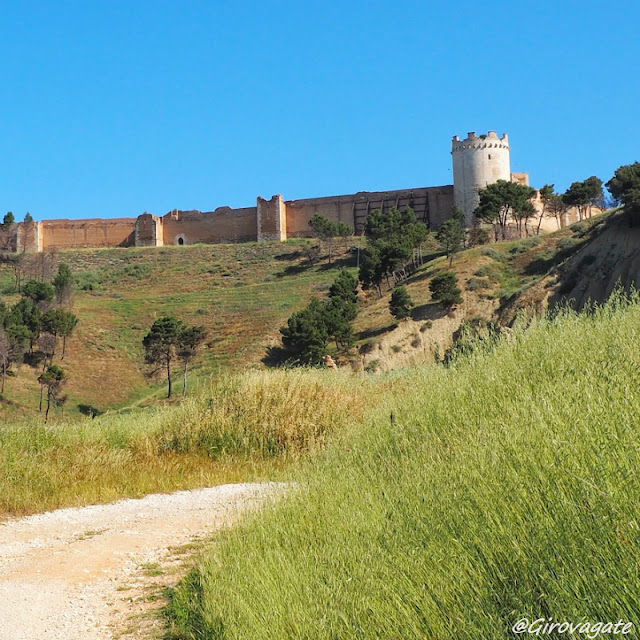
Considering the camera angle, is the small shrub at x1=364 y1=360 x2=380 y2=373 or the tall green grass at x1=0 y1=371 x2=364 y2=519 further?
the small shrub at x1=364 y1=360 x2=380 y2=373

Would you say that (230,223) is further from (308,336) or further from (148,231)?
(308,336)

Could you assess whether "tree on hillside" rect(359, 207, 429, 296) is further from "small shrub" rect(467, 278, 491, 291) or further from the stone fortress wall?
the stone fortress wall

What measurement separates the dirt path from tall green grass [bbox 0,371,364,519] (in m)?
0.62

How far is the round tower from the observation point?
59.8m

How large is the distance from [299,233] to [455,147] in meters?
14.0

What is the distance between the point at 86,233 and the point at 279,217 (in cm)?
1743

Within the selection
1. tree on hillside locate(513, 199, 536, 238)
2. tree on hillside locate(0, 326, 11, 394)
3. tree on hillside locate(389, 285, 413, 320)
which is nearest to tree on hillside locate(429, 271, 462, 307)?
tree on hillside locate(389, 285, 413, 320)

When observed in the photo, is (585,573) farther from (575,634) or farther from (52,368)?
(52,368)

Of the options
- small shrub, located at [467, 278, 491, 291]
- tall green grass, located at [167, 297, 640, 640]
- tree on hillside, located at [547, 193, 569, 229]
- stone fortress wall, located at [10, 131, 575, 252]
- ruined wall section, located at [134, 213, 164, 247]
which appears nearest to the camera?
tall green grass, located at [167, 297, 640, 640]

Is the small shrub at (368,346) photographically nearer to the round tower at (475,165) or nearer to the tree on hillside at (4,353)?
the tree on hillside at (4,353)

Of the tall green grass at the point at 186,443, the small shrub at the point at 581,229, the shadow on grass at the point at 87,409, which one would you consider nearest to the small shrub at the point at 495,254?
the small shrub at the point at 581,229

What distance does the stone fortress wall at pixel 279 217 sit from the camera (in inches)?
2391

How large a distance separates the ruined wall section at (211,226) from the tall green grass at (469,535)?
6160 centimetres

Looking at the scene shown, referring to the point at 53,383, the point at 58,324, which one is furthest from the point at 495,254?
the point at 53,383
